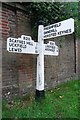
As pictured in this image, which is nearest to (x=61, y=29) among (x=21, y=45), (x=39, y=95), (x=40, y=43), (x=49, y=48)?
(x=40, y=43)

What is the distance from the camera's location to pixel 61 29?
19.6ft

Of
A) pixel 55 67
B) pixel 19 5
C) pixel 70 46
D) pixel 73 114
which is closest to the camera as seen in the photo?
pixel 73 114

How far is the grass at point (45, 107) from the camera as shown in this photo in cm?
536

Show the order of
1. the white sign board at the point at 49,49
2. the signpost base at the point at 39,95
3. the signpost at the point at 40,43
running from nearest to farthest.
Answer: the signpost at the point at 40,43
the signpost base at the point at 39,95
the white sign board at the point at 49,49

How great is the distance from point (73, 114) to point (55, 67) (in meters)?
3.01

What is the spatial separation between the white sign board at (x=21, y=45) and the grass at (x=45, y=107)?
3.72 feet

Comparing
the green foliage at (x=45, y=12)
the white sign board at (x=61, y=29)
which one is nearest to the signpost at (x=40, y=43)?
the white sign board at (x=61, y=29)

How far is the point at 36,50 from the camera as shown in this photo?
6148mm

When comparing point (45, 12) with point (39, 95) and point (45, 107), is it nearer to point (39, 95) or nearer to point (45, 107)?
point (39, 95)

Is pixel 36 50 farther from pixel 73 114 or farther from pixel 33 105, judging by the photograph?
pixel 73 114

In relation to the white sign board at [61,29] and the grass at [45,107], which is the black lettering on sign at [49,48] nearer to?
the white sign board at [61,29]

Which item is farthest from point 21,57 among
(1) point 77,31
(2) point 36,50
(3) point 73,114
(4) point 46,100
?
(1) point 77,31

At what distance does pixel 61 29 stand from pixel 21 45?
949mm

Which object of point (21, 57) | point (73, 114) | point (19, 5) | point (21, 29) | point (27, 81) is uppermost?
point (19, 5)
